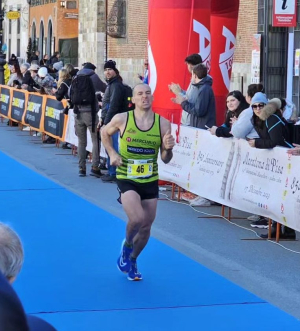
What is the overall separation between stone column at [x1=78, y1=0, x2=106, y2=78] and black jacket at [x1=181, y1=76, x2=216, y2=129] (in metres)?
31.7

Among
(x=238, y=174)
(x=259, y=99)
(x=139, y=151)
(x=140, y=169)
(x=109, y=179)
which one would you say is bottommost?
(x=109, y=179)

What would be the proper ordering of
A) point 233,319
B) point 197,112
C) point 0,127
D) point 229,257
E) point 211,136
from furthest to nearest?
point 0,127 < point 197,112 < point 211,136 < point 229,257 < point 233,319

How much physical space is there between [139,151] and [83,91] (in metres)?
7.50

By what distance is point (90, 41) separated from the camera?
46781 mm

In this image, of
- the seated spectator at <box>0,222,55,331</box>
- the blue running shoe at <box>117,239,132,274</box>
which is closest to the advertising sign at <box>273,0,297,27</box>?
the blue running shoe at <box>117,239,132,274</box>

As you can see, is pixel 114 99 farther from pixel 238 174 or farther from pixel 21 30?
pixel 21 30

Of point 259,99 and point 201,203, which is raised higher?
point 259,99

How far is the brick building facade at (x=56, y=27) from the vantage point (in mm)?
54469

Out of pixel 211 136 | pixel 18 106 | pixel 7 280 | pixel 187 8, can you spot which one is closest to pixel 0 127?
pixel 18 106

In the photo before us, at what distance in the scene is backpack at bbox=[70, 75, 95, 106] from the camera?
625 inches

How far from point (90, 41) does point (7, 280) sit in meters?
44.7

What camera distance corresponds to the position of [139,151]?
8555 mm

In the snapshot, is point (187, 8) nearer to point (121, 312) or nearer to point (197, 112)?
point (197, 112)

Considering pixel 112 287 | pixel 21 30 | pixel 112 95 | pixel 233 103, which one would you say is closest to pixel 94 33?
pixel 21 30
